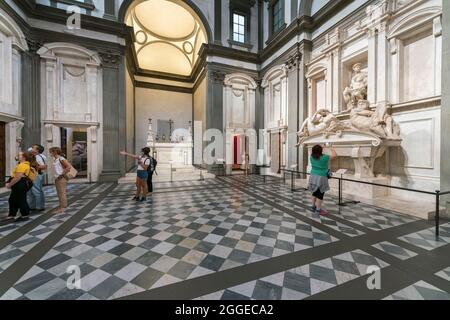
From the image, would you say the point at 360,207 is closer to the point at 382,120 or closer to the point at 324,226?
the point at 324,226

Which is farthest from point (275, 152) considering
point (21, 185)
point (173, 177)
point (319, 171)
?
point (21, 185)

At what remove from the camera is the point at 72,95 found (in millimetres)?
9219

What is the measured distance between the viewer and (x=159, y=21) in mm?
15500

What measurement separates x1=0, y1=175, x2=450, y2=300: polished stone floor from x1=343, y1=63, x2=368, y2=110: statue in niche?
15.2 feet

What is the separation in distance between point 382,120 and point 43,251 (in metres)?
9.06

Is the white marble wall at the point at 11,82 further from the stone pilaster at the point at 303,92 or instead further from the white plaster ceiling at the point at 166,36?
the stone pilaster at the point at 303,92

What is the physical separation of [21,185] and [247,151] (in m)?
10.8

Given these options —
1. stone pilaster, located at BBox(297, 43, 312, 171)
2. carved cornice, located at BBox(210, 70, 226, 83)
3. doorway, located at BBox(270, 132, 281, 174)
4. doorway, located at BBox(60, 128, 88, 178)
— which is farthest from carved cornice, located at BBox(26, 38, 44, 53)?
doorway, located at BBox(270, 132, 281, 174)

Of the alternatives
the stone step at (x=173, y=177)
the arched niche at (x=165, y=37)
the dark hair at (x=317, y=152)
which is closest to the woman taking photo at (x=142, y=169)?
the stone step at (x=173, y=177)

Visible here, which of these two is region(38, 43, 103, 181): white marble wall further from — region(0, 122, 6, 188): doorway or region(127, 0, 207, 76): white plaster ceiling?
region(127, 0, 207, 76): white plaster ceiling

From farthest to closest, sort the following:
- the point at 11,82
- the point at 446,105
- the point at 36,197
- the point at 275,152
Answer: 1. the point at 275,152
2. the point at 11,82
3. the point at 36,197
4. the point at 446,105

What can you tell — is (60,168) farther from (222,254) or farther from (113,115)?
(113,115)

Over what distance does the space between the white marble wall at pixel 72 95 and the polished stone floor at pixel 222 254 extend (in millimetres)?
5591
